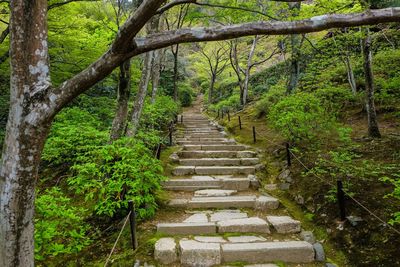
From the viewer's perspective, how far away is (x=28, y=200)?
8.82 feet

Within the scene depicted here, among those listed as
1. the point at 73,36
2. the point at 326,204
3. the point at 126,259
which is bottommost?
the point at 126,259

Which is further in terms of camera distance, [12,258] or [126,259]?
[126,259]

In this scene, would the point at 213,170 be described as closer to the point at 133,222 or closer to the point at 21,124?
the point at 133,222

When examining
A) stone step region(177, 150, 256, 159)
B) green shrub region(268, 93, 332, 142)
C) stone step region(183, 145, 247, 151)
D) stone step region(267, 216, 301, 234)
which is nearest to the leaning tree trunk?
stone step region(267, 216, 301, 234)

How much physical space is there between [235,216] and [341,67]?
935 centimetres

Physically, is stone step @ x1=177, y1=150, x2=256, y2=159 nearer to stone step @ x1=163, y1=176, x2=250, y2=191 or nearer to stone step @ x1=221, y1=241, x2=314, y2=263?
stone step @ x1=163, y1=176, x2=250, y2=191

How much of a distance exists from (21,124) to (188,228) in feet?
11.0

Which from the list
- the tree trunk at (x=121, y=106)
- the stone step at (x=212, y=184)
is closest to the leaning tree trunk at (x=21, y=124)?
the tree trunk at (x=121, y=106)

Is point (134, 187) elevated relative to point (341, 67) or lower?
lower

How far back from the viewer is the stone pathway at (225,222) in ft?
14.4

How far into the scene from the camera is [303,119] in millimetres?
7270

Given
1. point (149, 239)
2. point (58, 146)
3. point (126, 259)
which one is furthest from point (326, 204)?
point (58, 146)

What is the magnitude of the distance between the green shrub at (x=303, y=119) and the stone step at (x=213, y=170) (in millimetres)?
1432

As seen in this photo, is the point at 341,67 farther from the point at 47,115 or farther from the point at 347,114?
Answer: the point at 47,115
